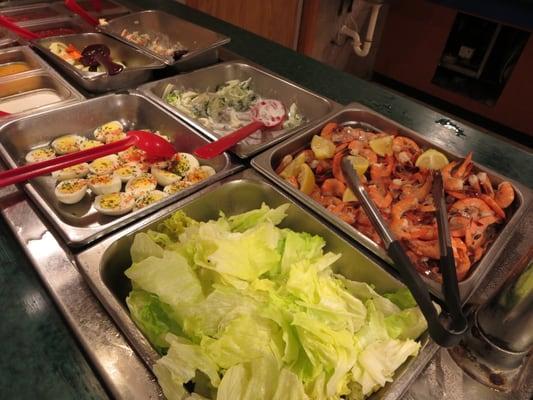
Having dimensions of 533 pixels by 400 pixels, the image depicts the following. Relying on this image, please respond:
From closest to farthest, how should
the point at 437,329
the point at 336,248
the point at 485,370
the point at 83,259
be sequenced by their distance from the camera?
the point at 437,329 < the point at 485,370 < the point at 83,259 < the point at 336,248

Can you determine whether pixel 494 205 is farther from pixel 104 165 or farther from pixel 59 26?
pixel 59 26

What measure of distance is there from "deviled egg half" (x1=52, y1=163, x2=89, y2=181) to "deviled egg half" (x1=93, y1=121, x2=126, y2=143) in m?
→ 0.23

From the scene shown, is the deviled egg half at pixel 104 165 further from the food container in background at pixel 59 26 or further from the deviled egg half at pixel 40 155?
the food container in background at pixel 59 26

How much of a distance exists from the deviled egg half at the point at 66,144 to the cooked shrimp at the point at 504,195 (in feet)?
5.73

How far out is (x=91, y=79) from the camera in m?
1.88

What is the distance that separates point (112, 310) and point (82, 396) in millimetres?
200

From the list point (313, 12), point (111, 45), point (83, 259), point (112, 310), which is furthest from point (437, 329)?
point (313, 12)

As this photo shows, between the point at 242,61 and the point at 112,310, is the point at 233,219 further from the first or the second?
the point at 242,61

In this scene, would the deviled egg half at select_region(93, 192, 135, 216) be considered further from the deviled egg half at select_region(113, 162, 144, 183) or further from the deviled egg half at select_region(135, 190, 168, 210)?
the deviled egg half at select_region(113, 162, 144, 183)

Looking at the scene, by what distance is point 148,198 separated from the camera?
1456 millimetres

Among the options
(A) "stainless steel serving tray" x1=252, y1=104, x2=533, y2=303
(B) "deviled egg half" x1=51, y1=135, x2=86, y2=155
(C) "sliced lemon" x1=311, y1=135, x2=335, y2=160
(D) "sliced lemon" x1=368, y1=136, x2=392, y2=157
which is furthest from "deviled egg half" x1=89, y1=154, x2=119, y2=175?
(D) "sliced lemon" x1=368, y1=136, x2=392, y2=157

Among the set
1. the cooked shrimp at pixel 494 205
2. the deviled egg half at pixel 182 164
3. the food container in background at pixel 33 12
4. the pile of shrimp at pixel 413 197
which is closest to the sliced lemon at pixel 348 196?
the pile of shrimp at pixel 413 197

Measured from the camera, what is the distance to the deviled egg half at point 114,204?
1412mm

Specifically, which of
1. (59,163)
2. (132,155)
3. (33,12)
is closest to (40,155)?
(59,163)
